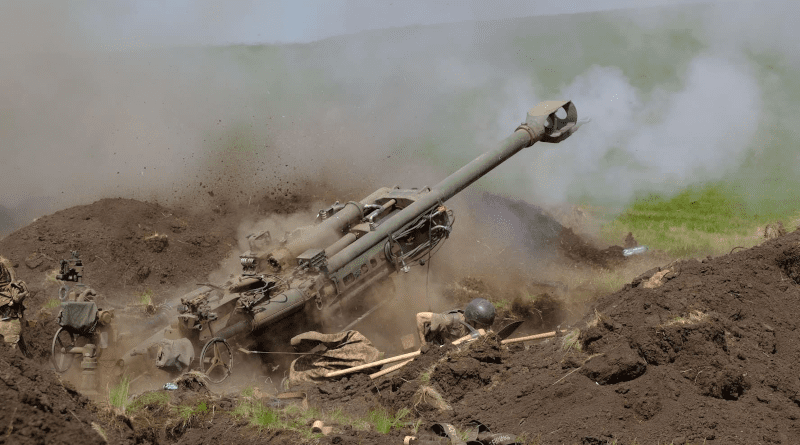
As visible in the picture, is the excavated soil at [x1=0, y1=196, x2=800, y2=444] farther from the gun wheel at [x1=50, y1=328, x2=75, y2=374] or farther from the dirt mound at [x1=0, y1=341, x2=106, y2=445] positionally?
the gun wheel at [x1=50, y1=328, x2=75, y2=374]

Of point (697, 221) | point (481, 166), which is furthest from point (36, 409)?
point (697, 221)

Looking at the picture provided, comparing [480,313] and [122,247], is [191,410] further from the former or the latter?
[122,247]

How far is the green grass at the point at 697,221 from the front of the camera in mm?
18141

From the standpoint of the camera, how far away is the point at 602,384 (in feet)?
31.5

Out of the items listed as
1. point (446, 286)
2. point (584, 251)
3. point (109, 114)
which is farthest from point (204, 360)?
point (109, 114)

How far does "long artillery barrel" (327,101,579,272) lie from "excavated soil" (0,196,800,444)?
290 centimetres

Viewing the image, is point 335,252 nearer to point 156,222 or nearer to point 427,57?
point 156,222

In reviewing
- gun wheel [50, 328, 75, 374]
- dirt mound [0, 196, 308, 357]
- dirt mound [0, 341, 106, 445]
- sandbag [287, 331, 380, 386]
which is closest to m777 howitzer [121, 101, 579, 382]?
sandbag [287, 331, 380, 386]

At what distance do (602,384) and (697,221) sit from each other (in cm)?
1113

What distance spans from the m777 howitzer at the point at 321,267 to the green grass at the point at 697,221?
390 centimetres

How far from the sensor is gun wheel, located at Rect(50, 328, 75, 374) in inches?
439

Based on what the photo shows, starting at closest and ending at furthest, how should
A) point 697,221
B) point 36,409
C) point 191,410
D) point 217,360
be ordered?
point 36,409 → point 191,410 → point 217,360 → point 697,221

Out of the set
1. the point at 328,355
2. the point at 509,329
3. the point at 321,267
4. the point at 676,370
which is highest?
the point at 321,267

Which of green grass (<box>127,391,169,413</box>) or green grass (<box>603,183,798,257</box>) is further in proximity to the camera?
green grass (<box>603,183,798,257</box>)
